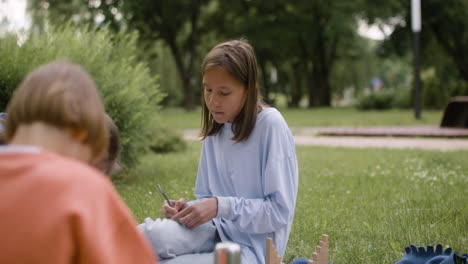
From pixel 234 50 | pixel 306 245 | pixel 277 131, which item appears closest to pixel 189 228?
pixel 277 131

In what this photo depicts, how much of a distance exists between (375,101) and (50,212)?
27242 mm

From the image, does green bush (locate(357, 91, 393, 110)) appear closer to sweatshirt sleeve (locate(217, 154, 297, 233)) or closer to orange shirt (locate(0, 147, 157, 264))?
sweatshirt sleeve (locate(217, 154, 297, 233))

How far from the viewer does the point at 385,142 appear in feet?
36.0

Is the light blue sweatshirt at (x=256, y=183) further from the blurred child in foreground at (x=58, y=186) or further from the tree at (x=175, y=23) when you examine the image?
the tree at (x=175, y=23)

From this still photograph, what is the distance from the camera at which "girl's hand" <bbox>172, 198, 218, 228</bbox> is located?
217 centimetres

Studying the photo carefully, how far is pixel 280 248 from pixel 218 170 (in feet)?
1.58

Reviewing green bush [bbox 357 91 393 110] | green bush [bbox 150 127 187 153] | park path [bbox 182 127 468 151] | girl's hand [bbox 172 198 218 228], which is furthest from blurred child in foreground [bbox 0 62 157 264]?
green bush [bbox 357 91 393 110]

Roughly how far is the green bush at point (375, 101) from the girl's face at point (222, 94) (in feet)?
84.2

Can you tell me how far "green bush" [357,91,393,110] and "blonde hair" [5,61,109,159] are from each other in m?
26.9

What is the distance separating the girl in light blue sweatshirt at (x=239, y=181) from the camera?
88.5 inches

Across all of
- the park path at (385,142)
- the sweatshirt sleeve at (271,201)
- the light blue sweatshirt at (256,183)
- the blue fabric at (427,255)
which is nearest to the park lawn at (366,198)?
the blue fabric at (427,255)

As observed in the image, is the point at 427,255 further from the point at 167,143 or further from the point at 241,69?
the point at 167,143

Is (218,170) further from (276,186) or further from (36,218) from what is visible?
(36,218)

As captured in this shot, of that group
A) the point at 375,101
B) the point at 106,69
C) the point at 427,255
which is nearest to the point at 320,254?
the point at 427,255
